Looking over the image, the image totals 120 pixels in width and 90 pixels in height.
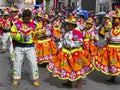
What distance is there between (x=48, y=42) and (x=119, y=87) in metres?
2.95

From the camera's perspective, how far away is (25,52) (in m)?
8.52

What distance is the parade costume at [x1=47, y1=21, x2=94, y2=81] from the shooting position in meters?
8.41

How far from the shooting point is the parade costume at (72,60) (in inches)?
331

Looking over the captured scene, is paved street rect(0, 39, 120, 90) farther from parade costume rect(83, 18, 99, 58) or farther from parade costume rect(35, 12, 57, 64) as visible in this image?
parade costume rect(83, 18, 99, 58)

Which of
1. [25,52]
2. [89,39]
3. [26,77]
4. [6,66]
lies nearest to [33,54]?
[25,52]

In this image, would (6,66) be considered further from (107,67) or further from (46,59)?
(107,67)

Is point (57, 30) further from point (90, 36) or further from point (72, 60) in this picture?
point (72, 60)

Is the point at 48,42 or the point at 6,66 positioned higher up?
the point at 48,42

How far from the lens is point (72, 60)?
27.6 feet

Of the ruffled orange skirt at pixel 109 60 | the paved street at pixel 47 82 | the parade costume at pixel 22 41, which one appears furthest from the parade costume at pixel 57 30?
the parade costume at pixel 22 41

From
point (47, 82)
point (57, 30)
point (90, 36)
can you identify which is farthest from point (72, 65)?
point (57, 30)

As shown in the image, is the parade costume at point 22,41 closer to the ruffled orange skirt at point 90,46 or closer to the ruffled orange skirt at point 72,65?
the ruffled orange skirt at point 72,65

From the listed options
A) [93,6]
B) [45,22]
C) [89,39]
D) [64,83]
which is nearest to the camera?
[64,83]

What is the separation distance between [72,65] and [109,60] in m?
1.20
